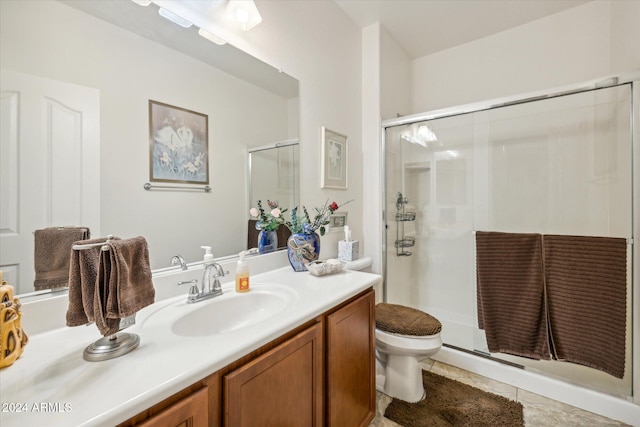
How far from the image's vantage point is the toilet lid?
159 centimetres

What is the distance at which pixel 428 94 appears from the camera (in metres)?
A: 2.84

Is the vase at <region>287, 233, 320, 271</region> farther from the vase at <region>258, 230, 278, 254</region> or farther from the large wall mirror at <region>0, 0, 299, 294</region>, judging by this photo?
the large wall mirror at <region>0, 0, 299, 294</region>

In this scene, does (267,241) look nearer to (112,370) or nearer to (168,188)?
(168,188)

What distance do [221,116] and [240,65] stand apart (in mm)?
301

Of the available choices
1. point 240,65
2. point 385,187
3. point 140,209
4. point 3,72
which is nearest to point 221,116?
point 240,65

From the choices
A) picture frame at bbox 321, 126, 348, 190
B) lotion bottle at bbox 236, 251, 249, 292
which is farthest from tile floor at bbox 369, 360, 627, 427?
picture frame at bbox 321, 126, 348, 190

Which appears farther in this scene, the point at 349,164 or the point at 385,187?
the point at 385,187

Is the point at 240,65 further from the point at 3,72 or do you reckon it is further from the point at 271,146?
the point at 3,72

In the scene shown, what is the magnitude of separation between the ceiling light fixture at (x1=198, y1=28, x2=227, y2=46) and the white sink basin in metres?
1.13

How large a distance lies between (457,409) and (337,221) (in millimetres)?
1335

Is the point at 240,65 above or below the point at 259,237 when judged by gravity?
above

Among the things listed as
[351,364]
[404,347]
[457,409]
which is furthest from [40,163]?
[457,409]

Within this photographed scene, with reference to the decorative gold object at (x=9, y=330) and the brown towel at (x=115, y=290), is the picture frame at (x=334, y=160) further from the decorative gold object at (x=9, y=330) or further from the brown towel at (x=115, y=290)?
the decorative gold object at (x=9, y=330)

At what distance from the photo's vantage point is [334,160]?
1979mm
